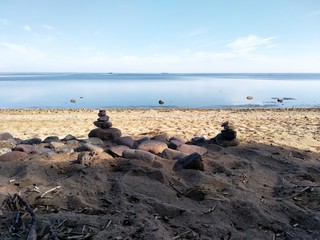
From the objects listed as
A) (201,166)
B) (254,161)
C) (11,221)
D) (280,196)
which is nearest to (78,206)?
(11,221)

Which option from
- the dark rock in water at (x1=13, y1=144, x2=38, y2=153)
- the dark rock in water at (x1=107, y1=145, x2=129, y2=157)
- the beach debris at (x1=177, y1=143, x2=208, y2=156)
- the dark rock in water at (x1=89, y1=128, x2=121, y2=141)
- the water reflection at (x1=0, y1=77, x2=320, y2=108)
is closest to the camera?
the dark rock in water at (x1=107, y1=145, x2=129, y2=157)

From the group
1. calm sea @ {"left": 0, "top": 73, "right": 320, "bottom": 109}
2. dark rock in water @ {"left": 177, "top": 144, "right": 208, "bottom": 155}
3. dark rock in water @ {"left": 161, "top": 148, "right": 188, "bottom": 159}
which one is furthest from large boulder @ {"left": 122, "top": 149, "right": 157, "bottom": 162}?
calm sea @ {"left": 0, "top": 73, "right": 320, "bottom": 109}

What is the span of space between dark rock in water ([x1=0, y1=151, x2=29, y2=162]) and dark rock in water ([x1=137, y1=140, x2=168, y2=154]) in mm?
1613

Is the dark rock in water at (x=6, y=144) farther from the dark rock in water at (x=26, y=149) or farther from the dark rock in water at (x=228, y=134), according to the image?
the dark rock in water at (x=228, y=134)

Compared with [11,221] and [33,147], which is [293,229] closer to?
[11,221]

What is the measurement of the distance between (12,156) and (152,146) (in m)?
1.95

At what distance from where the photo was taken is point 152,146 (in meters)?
4.80

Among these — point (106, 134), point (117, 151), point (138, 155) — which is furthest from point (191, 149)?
point (106, 134)

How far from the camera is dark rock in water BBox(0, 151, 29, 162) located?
430 centimetres

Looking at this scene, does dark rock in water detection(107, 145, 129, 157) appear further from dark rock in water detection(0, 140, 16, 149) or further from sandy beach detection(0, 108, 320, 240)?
dark rock in water detection(0, 140, 16, 149)

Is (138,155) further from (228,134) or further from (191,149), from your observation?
(228,134)

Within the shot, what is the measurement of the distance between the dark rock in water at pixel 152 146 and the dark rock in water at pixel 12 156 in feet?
5.29

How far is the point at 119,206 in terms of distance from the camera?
301cm

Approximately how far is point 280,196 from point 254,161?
1.17 metres
